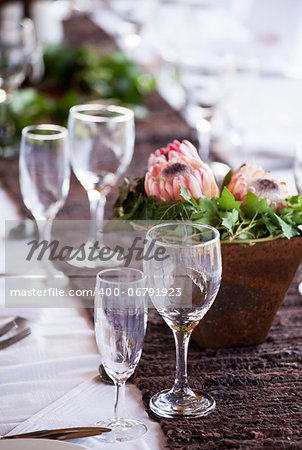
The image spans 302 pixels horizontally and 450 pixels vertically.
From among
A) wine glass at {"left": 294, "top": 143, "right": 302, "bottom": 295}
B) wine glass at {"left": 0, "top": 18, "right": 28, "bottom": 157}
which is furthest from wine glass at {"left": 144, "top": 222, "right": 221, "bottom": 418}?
wine glass at {"left": 0, "top": 18, "right": 28, "bottom": 157}

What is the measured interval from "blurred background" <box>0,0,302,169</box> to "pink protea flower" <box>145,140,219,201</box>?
403 millimetres

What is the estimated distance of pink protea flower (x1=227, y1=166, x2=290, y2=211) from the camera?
2.94 ft

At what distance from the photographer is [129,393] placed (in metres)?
0.83

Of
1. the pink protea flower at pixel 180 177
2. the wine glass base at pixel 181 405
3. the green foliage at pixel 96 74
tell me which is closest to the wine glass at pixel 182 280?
the wine glass base at pixel 181 405

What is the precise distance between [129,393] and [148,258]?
184 mm

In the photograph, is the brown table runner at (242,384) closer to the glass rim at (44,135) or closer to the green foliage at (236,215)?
the green foliage at (236,215)

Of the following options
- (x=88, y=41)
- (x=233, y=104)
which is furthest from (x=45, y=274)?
(x=88, y=41)

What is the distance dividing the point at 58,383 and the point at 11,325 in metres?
0.14

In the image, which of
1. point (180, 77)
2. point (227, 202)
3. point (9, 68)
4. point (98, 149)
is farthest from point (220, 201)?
point (180, 77)

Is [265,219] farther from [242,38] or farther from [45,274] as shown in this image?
[242,38]

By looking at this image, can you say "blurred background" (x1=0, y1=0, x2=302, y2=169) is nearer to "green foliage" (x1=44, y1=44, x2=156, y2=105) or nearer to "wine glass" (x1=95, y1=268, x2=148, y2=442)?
"green foliage" (x1=44, y1=44, x2=156, y2=105)

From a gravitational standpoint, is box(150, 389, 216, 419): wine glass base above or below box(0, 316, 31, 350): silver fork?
above

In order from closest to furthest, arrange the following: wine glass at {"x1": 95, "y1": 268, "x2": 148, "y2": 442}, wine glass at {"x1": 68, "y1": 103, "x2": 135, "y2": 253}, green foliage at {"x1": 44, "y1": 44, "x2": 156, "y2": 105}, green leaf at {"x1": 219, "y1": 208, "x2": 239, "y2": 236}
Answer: wine glass at {"x1": 95, "y1": 268, "x2": 148, "y2": 442} → green leaf at {"x1": 219, "y1": 208, "x2": 239, "y2": 236} → wine glass at {"x1": 68, "y1": 103, "x2": 135, "y2": 253} → green foliage at {"x1": 44, "y1": 44, "x2": 156, "y2": 105}

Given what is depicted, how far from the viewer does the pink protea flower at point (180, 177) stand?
87 cm
